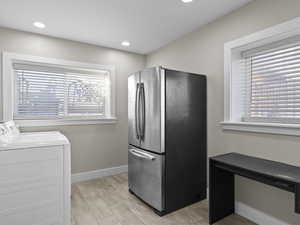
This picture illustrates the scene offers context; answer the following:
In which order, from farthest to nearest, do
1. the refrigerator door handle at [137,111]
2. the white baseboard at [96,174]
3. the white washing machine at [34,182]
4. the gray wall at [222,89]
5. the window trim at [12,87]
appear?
1. the white baseboard at [96,174]
2. the window trim at [12,87]
3. the refrigerator door handle at [137,111]
4. the gray wall at [222,89]
5. the white washing machine at [34,182]

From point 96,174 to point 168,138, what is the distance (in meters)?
1.95

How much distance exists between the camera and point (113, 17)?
2.34 m

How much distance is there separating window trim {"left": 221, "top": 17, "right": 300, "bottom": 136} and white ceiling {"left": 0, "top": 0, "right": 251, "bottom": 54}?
18.6 inches

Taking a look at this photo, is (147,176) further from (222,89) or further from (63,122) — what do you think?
(63,122)

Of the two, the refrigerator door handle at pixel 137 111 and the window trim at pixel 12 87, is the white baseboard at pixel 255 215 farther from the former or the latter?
the window trim at pixel 12 87

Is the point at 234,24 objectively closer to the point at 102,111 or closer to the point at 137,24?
the point at 137,24

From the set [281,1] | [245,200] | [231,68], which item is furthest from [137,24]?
[245,200]

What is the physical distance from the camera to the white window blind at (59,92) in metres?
2.81

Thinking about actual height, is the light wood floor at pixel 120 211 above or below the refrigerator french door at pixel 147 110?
below

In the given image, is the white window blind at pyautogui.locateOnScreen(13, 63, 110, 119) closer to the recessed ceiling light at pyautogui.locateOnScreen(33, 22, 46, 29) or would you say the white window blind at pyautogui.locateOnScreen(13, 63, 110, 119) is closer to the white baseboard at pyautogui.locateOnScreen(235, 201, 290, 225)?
the recessed ceiling light at pyautogui.locateOnScreen(33, 22, 46, 29)

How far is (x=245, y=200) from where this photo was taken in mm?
2098

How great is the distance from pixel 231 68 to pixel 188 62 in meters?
0.81

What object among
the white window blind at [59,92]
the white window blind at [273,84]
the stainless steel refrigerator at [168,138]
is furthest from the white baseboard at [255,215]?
the white window blind at [59,92]

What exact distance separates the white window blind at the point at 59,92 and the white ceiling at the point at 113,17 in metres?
0.65
